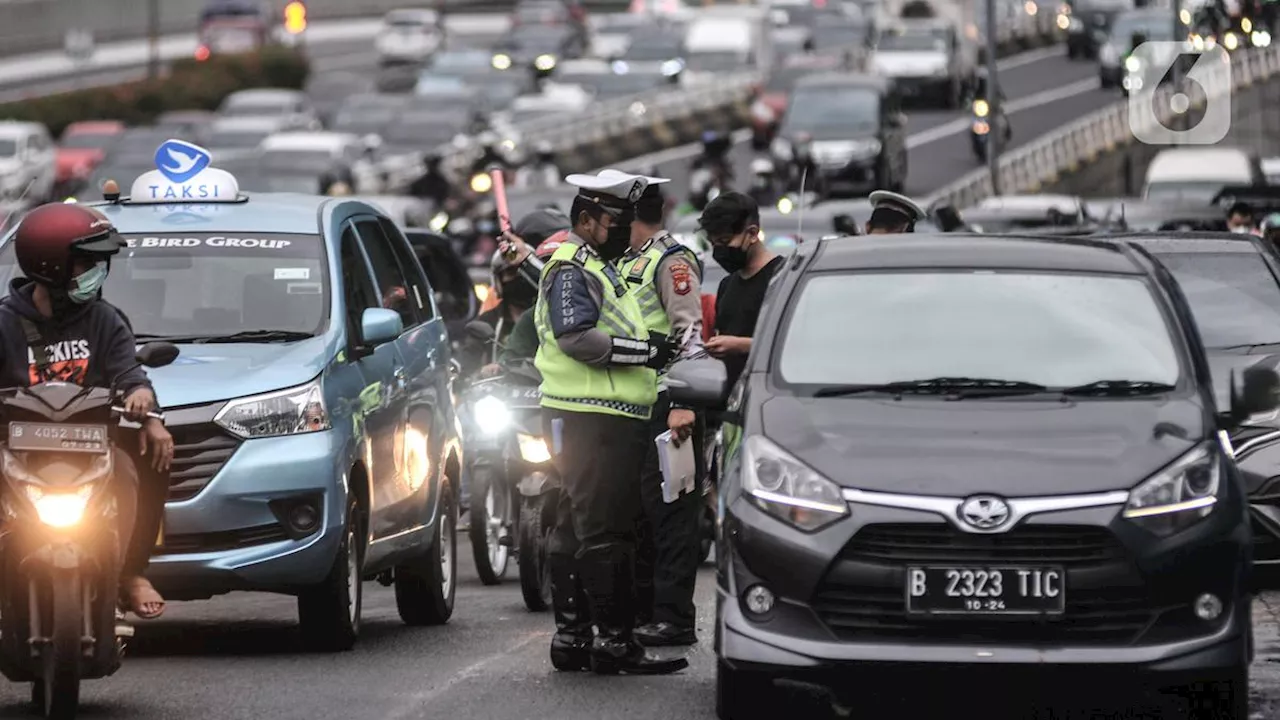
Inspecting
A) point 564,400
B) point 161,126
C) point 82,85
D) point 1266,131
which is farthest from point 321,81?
point 564,400

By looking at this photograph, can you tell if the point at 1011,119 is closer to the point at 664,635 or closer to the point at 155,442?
the point at 664,635

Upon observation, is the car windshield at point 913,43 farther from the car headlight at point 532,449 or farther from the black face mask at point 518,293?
the car headlight at point 532,449

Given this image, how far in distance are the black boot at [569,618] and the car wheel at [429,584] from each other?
1.90 m

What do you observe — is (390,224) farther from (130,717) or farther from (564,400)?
(130,717)

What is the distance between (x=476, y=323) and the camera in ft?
46.6

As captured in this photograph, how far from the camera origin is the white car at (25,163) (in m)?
53.0

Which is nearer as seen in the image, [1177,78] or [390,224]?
[390,224]

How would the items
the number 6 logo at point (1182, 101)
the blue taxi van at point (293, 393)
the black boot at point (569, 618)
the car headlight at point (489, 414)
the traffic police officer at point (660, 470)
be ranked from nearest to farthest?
the black boot at point (569, 618)
the blue taxi van at point (293, 393)
the traffic police officer at point (660, 470)
the car headlight at point (489, 414)
the number 6 logo at point (1182, 101)

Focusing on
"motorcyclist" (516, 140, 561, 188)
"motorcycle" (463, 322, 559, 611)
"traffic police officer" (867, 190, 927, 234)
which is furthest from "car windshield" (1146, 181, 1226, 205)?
"traffic police officer" (867, 190, 927, 234)

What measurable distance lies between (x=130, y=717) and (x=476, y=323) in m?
4.95

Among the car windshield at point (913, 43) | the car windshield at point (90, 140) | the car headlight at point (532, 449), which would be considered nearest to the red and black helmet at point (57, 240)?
the car headlight at point (532, 449)

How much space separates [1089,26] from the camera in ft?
288

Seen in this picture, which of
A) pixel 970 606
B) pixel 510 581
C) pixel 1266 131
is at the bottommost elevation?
pixel 1266 131

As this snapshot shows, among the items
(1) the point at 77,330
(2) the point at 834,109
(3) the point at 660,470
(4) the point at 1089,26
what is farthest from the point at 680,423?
(4) the point at 1089,26
